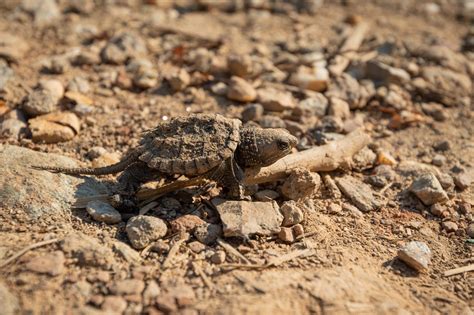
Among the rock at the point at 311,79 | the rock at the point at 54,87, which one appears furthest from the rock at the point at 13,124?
the rock at the point at 311,79

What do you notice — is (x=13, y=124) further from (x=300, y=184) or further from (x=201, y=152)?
(x=300, y=184)

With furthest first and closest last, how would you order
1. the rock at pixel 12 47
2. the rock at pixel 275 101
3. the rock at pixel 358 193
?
1. the rock at pixel 12 47
2. the rock at pixel 275 101
3. the rock at pixel 358 193

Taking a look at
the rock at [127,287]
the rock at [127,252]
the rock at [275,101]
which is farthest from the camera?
the rock at [275,101]

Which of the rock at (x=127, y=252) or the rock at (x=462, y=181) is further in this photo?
the rock at (x=462, y=181)

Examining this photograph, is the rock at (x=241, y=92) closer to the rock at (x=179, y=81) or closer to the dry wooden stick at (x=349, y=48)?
the rock at (x=179, y=81)

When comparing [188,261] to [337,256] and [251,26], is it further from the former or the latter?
[251,26]

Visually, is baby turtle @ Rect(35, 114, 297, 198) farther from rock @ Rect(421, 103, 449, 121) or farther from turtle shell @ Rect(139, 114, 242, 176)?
rock @ Rect(421, 103, 449, 121)
